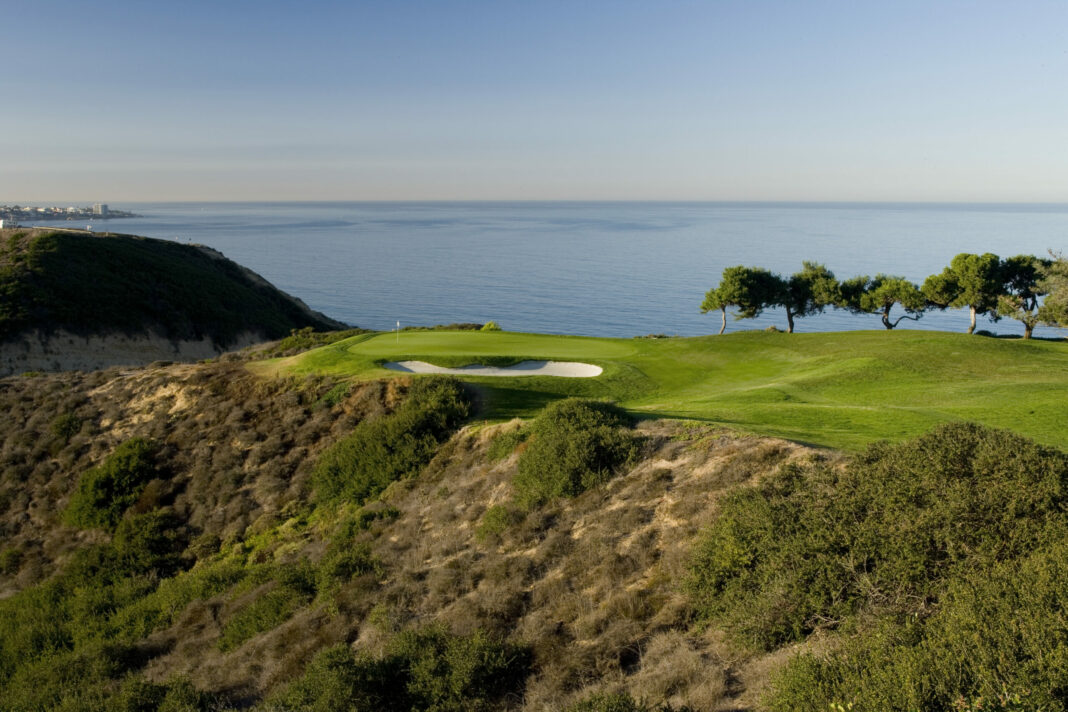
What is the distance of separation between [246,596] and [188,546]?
168 inches

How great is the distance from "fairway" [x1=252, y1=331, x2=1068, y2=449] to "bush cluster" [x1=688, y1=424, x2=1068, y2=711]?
10.6ft

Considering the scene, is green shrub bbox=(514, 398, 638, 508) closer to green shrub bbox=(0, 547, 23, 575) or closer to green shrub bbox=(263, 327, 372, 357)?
green shrub bbox=(0, 547, 23, 575)

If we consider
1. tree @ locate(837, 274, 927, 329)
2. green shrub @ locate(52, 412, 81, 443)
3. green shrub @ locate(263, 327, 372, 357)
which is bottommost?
green shrub @ locate(52, 412, 81, 443)

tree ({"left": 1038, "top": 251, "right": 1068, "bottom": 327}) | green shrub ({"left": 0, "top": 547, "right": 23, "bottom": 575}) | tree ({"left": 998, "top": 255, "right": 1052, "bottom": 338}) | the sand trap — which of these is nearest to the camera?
green shrub ({"left": 0, "top": 547, "right": 23, "bottom": 575})

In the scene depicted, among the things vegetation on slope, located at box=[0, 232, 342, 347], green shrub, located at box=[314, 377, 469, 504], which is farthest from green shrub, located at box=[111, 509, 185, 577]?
vegetation on slope, located at box=[0, 232, 342, 347]

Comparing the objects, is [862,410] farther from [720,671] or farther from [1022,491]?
[720,671]

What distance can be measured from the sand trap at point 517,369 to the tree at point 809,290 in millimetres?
22314

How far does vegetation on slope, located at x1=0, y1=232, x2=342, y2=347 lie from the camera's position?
50.1m

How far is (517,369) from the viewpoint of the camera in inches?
862

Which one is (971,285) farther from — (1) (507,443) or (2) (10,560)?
(2) (10,560)

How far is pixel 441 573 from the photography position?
35.3 ft

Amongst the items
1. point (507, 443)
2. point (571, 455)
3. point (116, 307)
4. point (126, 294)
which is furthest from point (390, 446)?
point (126, 294)

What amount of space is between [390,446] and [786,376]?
44.4ft

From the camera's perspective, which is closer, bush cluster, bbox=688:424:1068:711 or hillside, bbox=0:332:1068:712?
bush cluster, bbox=688:424:1068:711
